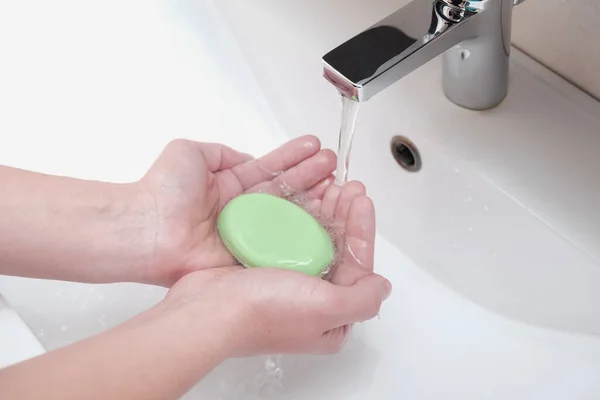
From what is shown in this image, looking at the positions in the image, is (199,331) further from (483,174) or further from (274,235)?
(483,174)

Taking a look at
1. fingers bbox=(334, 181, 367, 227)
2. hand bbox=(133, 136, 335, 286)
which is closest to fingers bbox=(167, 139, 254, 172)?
hand bbox=(133, 136, 335, 286)

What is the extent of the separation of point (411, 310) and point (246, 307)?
21cm

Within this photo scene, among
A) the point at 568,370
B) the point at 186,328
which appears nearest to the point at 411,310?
the point at 568,370

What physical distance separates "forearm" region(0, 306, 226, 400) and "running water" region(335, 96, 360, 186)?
0.61 ft

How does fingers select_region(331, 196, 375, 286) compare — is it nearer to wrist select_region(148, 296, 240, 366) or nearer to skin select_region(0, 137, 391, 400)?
skin select_region(0, 137, 391, 400)

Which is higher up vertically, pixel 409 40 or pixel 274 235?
pixel 409 40

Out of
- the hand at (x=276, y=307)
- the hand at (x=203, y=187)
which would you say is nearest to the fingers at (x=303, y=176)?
the hand at (x=203, y=187)

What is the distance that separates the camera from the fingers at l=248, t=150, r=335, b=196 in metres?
0.62

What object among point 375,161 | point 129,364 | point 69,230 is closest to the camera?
Result: point 129,364

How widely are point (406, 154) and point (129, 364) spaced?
32 cm

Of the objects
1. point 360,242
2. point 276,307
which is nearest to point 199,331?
point 276,307

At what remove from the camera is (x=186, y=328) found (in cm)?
47

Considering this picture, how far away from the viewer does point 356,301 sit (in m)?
0.51

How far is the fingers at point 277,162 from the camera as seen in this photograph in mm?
618
